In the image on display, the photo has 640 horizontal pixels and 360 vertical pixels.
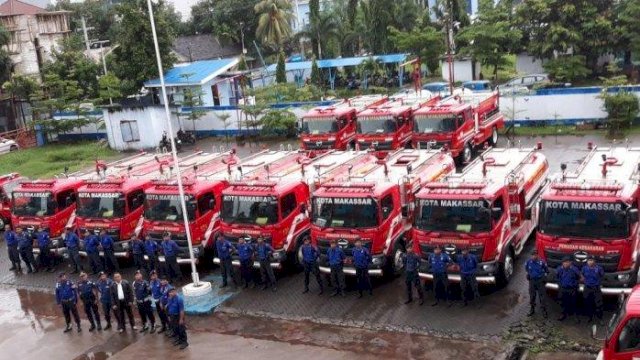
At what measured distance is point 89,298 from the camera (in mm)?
13578

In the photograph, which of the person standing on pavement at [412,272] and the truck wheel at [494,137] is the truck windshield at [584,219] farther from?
the truck wheel at [494,137]

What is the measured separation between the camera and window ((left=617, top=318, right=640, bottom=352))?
322 inches

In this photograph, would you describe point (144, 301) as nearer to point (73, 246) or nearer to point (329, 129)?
point (73, 246)

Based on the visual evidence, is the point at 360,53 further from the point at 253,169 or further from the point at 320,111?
the point at 253,169

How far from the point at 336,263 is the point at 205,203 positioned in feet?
14.0

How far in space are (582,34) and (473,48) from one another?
5.73 metres

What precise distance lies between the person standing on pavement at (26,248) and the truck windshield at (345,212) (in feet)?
26.9

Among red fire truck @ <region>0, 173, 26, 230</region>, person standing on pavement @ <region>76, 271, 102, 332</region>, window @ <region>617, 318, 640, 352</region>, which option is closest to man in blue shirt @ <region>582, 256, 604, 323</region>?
Answer: window @ <region>617, 318, 640, 352</region>

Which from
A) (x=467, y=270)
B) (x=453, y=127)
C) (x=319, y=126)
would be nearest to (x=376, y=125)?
(x=319, y=126)

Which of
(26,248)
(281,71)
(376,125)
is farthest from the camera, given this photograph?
(281,71)

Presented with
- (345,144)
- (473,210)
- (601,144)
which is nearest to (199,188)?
(473,210)

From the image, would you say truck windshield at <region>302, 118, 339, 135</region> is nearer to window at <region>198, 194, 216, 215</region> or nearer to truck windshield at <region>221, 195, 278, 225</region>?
window at <region>198, 194, 216, 215</region>

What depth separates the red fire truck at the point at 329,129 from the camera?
24750 mm

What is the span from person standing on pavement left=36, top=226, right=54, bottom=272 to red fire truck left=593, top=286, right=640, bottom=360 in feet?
46.5
